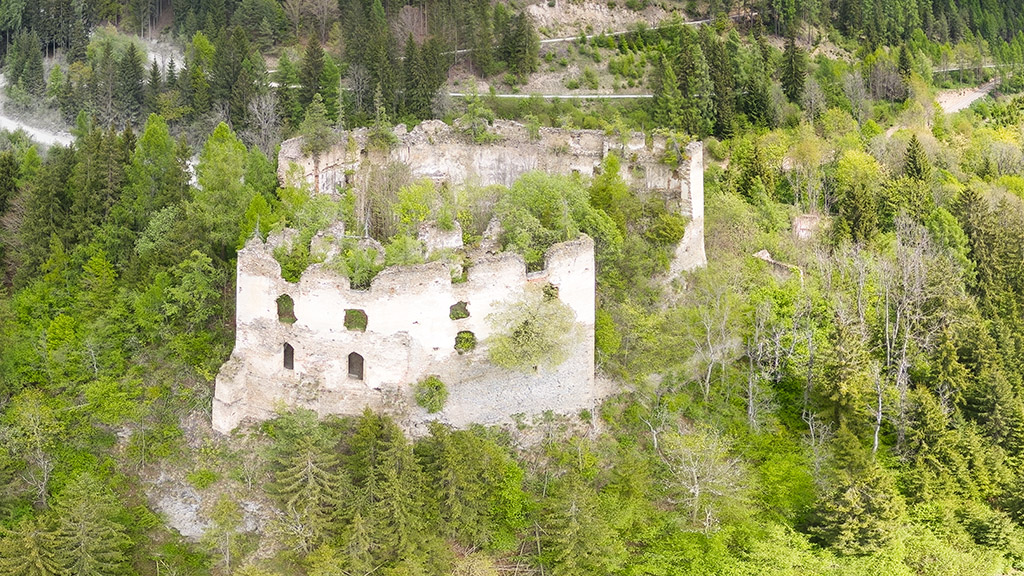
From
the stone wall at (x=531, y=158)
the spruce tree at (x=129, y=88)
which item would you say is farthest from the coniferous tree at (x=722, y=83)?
the spruce tree at (x=129, y=88)

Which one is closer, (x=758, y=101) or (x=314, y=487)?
(x=314, y=487)

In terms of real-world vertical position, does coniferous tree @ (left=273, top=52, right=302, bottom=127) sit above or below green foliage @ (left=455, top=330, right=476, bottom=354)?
above

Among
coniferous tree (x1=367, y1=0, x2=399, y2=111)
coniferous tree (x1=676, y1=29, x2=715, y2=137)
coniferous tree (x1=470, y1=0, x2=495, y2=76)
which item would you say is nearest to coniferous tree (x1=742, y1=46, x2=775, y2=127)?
coniferous tree (x1=676, y1=29, x2=715, y2=137)

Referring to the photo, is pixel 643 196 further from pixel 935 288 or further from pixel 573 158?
pixel 935 288

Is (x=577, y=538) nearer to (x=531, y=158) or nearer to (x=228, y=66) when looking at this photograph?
(x=531, y=158)

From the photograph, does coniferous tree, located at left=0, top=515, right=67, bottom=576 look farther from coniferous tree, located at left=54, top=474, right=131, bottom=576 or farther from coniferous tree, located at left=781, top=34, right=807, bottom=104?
coniferous tree, located at left=781, top=34, right=807, bottom=104

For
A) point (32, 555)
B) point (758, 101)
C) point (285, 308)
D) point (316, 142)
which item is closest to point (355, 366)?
point (285, 308)
